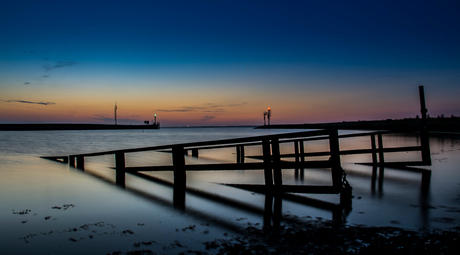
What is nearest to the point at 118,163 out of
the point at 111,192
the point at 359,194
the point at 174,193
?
the point at 111,192

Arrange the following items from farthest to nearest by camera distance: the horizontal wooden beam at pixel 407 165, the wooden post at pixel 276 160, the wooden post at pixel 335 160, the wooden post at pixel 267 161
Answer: the horizontal wooden beam at pixel 407 165
the wooden post at pixel 267 161
the wooden post at pixel 276 160
the wooden post at pixel 335 160

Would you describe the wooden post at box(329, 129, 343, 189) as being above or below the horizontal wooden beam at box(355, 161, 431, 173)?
above

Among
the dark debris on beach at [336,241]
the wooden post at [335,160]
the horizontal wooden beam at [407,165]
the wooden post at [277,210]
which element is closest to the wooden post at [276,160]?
the wooden post at [277,210]

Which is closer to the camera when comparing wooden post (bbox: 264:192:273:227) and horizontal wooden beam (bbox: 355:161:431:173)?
wooden post (bbox: 264:192:273:227)

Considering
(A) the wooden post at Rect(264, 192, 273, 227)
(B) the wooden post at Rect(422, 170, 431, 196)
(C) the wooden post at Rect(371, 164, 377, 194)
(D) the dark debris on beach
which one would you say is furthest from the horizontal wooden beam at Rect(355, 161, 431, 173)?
(D) the dark debris on beach

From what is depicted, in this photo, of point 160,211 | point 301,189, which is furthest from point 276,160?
point 160,211

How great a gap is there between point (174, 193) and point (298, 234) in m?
5.39

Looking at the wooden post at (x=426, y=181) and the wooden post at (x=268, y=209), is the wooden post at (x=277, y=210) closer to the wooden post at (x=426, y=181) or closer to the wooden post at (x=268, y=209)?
the wooden post at (x=268, y=209)

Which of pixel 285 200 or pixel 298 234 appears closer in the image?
pixel 298 234

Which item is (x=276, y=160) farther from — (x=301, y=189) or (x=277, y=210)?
(x=277, y=210)

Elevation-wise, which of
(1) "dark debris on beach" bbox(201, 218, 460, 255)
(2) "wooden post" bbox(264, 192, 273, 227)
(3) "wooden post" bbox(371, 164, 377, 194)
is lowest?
(3) "wooden post" bbox(371, 164, 377, 194)

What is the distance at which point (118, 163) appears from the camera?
13.9 metres

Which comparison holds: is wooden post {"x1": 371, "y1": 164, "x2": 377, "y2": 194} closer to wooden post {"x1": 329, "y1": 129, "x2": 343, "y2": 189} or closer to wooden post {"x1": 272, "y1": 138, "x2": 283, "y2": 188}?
wooden post {"x1": 329, "y1": 129, "x2": 343, "y2": 189}

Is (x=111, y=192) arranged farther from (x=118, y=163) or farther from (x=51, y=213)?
(x=118, y=163)
